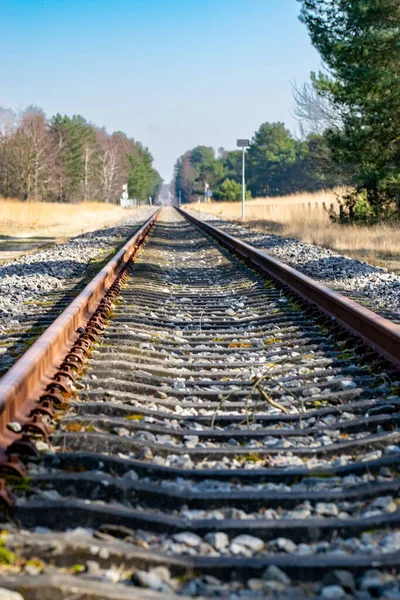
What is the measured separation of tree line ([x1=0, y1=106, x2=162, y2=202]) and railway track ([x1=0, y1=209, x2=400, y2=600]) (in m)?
58.3

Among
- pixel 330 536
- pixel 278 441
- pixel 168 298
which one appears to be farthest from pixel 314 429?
pixel 168 298

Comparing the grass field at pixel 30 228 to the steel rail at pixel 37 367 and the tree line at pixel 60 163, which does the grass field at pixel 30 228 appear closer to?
the steel rail at pixel 37 367

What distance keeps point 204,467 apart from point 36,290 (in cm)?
595

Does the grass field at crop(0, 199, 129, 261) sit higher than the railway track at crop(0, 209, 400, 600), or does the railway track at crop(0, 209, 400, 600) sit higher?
the grass field at crop(0, 199, 129, 261)

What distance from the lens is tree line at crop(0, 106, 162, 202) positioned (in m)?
61.4

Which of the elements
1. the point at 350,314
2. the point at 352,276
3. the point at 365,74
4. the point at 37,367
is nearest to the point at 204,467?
the point at 37,367

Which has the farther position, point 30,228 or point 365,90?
point 30,228

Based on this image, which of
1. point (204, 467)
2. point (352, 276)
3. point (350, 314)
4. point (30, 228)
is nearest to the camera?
point (204, 467)

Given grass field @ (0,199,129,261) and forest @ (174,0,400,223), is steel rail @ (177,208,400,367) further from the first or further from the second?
grass field @ (0,199,129,261)

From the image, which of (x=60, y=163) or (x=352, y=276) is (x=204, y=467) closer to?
(x=352, y=276)

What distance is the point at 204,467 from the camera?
9.59 ft

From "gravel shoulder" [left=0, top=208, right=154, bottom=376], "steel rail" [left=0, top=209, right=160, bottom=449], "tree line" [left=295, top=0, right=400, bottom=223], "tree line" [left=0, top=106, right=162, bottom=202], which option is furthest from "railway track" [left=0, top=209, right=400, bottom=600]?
"tree line" [left=0, top=106, right=162, bottom=202]

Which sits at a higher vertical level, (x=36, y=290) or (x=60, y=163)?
(x=60, y=163)

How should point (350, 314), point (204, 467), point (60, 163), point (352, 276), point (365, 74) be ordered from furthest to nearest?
point (60, 163) → point (365, 74) → point (352, 276) → point (350, 314) → point (204, 467)
